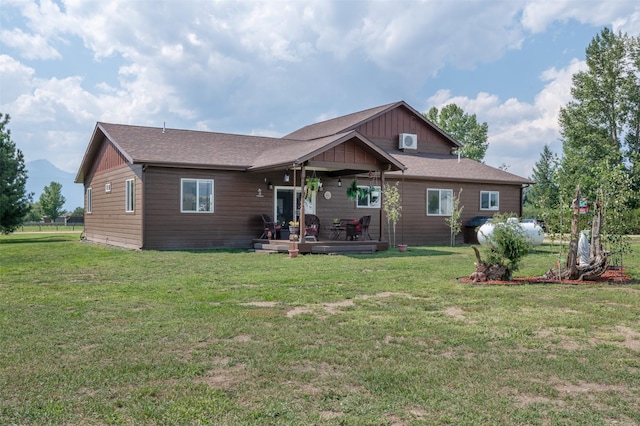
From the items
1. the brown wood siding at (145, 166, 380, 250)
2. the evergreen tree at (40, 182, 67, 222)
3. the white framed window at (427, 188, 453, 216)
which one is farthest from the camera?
the evergreen tree at (40, 182, 67, 222)

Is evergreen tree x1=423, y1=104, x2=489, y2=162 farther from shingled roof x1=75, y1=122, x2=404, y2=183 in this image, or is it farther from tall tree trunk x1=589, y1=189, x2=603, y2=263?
tall tree trunk x1=589, y1=189, x2=603, y2=263

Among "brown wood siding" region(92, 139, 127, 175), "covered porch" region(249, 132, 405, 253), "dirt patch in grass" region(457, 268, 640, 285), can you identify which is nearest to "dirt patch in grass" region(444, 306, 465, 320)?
"dirt patch in grass" region(457, 268, 640, 285)

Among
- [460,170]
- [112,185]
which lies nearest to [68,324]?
[112,185]

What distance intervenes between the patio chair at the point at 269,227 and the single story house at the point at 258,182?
397 millimetres

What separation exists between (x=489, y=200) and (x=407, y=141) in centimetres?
396

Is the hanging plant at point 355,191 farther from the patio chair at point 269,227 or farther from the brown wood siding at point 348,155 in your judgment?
the patio chair at point 269,227

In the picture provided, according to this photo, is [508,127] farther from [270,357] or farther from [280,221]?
[270,357]

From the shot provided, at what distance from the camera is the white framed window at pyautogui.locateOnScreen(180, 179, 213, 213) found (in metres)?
15.0

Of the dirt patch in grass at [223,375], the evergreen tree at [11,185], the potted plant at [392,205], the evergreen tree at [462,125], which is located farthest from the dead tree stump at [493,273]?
the evergreen tree at [462,125]

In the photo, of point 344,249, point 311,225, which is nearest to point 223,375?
point 344,249

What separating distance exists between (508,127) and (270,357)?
25.8 m

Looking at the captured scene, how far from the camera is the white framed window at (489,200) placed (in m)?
19.6

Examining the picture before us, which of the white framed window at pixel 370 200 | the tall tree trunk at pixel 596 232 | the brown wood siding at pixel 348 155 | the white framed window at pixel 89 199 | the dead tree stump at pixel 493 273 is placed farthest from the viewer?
the white framed window at pixel 89 199

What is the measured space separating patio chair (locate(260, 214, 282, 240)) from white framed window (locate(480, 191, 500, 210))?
26.9ft
